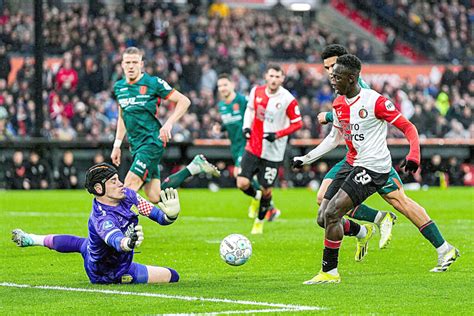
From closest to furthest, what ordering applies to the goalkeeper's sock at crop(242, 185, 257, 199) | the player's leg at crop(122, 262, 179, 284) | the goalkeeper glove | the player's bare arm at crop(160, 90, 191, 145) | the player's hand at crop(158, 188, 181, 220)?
the goalkeeper glove
the player's hand at crop(158, 188, 181, 220)
the player's leg at crop(122, 262, 179, 284)
the player's bare arm at crop(160, 90, 191, 145)
the goalkeeper's sock at crop(242, 185, 257, 199)

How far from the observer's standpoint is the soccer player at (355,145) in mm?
10414

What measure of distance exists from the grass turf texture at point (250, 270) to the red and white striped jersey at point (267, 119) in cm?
123

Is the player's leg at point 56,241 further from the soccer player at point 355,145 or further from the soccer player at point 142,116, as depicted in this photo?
the soccer player at point 142,116

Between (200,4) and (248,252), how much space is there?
102 feet

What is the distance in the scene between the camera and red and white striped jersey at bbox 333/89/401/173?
1058 centimetres

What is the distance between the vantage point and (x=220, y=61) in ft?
115

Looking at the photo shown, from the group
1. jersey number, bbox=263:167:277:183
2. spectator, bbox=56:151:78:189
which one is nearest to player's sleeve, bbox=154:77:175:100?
jersey number, bbox=263:167:277:183

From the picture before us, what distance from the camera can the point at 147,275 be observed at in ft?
34.0

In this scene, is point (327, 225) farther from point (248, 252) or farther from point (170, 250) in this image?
point (170, 250)

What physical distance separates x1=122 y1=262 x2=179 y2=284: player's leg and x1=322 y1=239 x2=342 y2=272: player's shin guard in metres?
1.41

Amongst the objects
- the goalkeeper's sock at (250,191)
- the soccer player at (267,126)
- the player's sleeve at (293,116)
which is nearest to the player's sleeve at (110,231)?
the player's sleeve at (293,116)

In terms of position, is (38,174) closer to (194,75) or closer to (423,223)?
(194,75)

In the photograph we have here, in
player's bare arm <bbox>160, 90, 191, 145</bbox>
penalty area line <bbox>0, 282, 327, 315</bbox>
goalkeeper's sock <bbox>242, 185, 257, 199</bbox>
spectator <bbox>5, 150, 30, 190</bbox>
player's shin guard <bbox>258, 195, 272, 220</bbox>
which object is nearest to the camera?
penalty area line <bbox>0, 282, 327, 315</bbox>

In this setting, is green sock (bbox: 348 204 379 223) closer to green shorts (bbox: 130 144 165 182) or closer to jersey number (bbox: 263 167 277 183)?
green shorts (bbox: 130 144 165 182)
